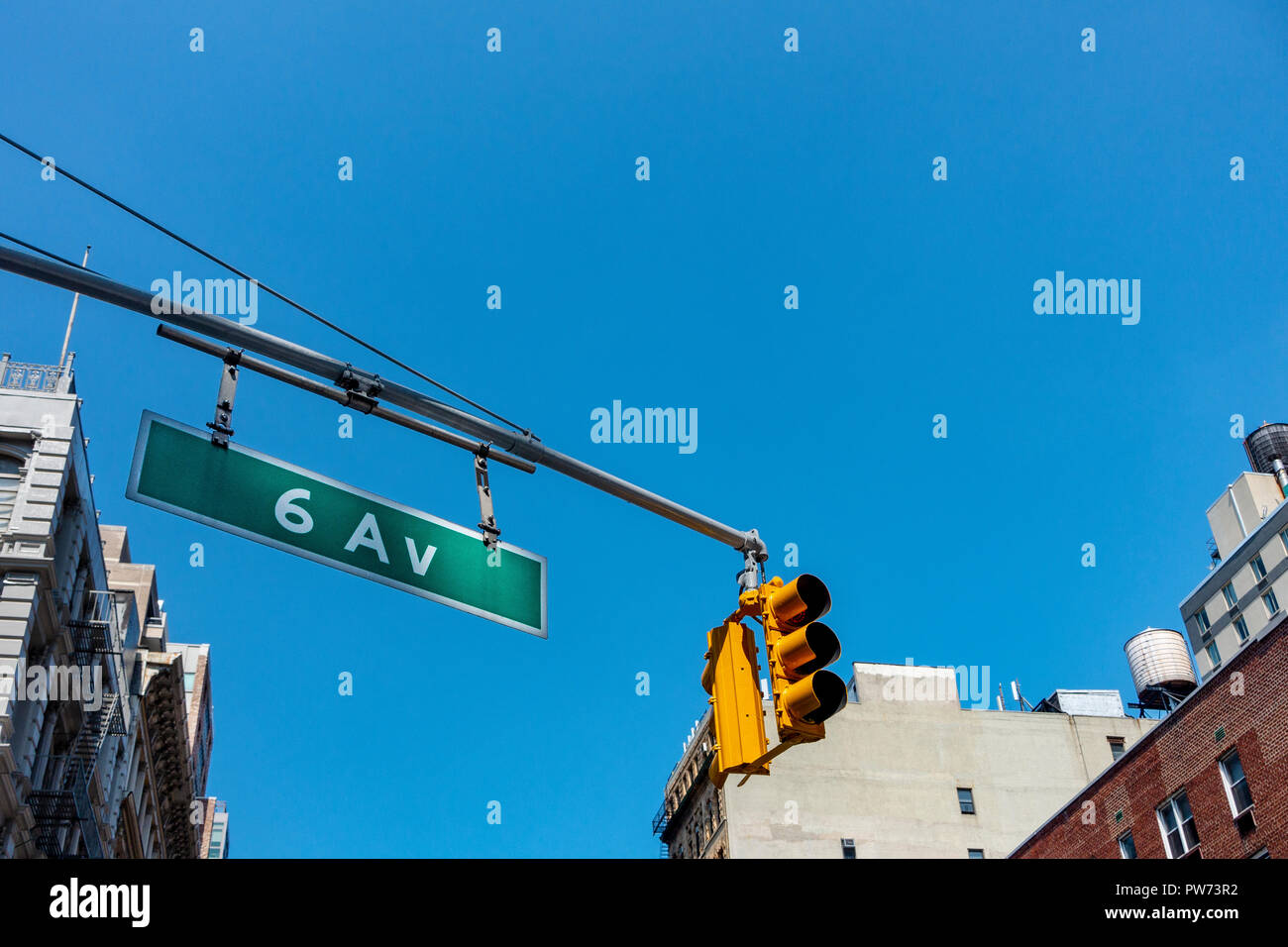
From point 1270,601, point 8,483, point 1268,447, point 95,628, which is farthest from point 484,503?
point 1268,447

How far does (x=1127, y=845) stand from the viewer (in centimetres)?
3659

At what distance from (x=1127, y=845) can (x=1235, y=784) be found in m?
5.64

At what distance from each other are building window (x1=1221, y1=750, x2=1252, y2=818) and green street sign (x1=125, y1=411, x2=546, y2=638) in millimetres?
29739

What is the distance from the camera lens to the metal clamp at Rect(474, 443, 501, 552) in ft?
26.5

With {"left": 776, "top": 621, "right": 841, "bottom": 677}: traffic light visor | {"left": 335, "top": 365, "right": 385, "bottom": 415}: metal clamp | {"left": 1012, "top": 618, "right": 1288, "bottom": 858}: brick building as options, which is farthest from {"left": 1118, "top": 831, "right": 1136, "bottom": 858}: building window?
{"left": 335, "top": 365, "right": 385, "bottom": 415}: metal clamp

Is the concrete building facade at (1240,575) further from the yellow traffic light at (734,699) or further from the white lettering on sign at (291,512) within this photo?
the white lettering on sign at (291,512)

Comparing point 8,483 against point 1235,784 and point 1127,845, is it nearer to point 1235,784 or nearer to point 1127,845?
point 1235,784

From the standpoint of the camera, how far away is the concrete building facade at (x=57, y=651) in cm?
2850

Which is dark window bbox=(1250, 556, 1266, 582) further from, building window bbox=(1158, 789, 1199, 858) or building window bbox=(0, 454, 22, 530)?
building window bbox=(0, 454, 22, 530)

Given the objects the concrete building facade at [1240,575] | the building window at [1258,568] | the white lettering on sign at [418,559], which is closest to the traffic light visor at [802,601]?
the white lettering on sign at [418,559]

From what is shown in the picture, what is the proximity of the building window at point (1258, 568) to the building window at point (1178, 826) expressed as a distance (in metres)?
34.7
